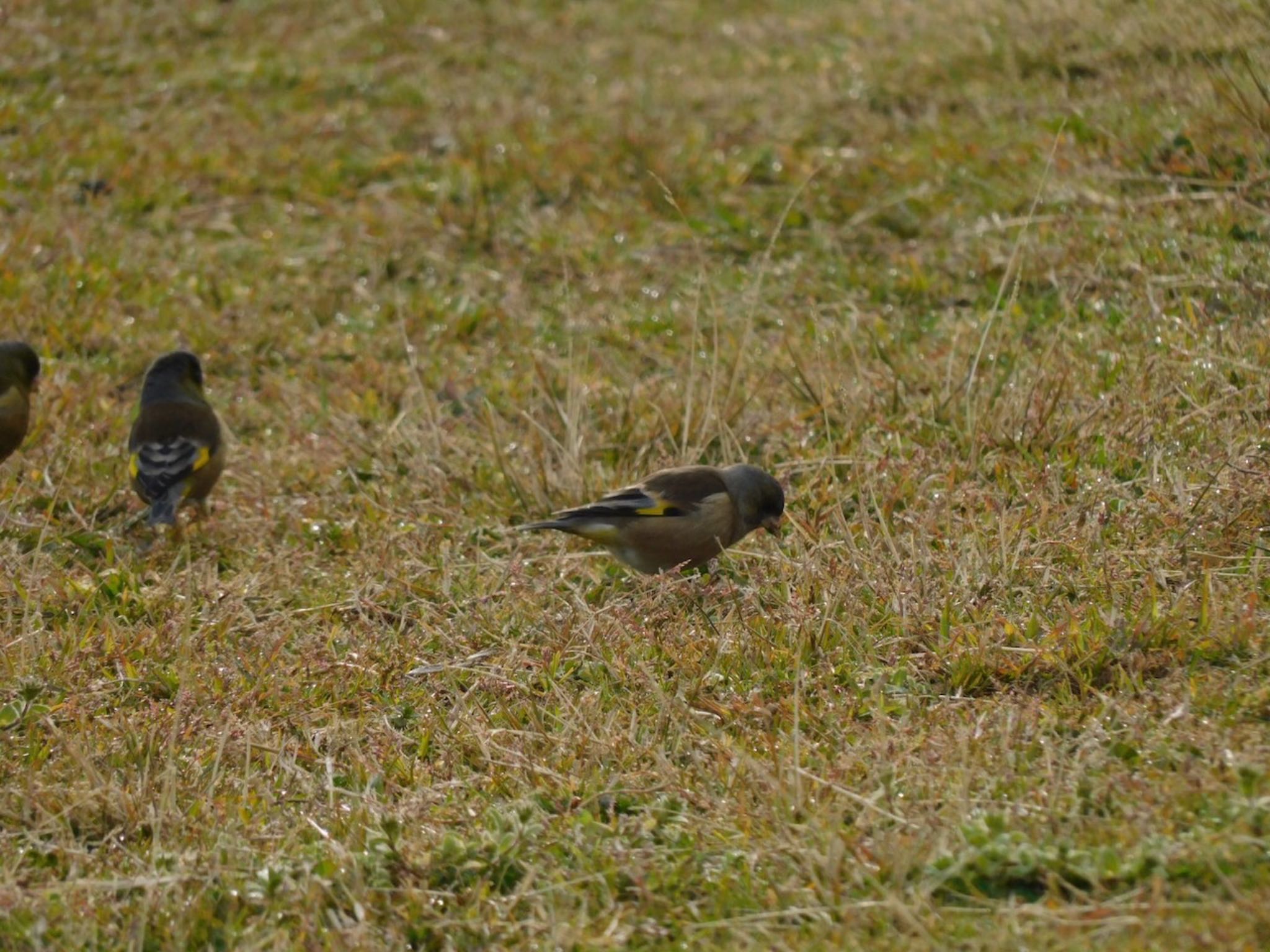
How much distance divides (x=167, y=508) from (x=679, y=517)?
85.6 inches

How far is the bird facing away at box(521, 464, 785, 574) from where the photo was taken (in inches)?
242

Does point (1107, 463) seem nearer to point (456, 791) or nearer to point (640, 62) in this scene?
point (456, 791)

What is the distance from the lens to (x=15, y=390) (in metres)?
7.23

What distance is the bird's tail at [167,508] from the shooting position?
6727mm

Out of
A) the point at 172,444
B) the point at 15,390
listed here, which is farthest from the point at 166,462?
the point at 15,390

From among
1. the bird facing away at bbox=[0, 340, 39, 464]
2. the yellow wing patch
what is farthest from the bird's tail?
the yellow wing patch

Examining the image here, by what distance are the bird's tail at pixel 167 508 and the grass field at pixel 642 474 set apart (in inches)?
7.4

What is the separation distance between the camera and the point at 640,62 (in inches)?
511

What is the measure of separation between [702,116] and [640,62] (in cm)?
170

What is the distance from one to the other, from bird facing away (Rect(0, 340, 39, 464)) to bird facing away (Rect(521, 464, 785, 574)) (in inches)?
98.1

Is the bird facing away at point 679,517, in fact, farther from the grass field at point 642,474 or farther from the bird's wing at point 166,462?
the bird's wing at point 166,462

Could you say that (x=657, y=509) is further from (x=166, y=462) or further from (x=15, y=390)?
(x=15, y=390)

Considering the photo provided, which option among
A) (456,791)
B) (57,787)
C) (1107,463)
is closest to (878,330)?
(1107,463)

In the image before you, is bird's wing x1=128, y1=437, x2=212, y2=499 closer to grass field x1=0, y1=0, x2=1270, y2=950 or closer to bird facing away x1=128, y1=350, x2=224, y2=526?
bird facing away x1=128, y1=350, x2=224, y2=526
